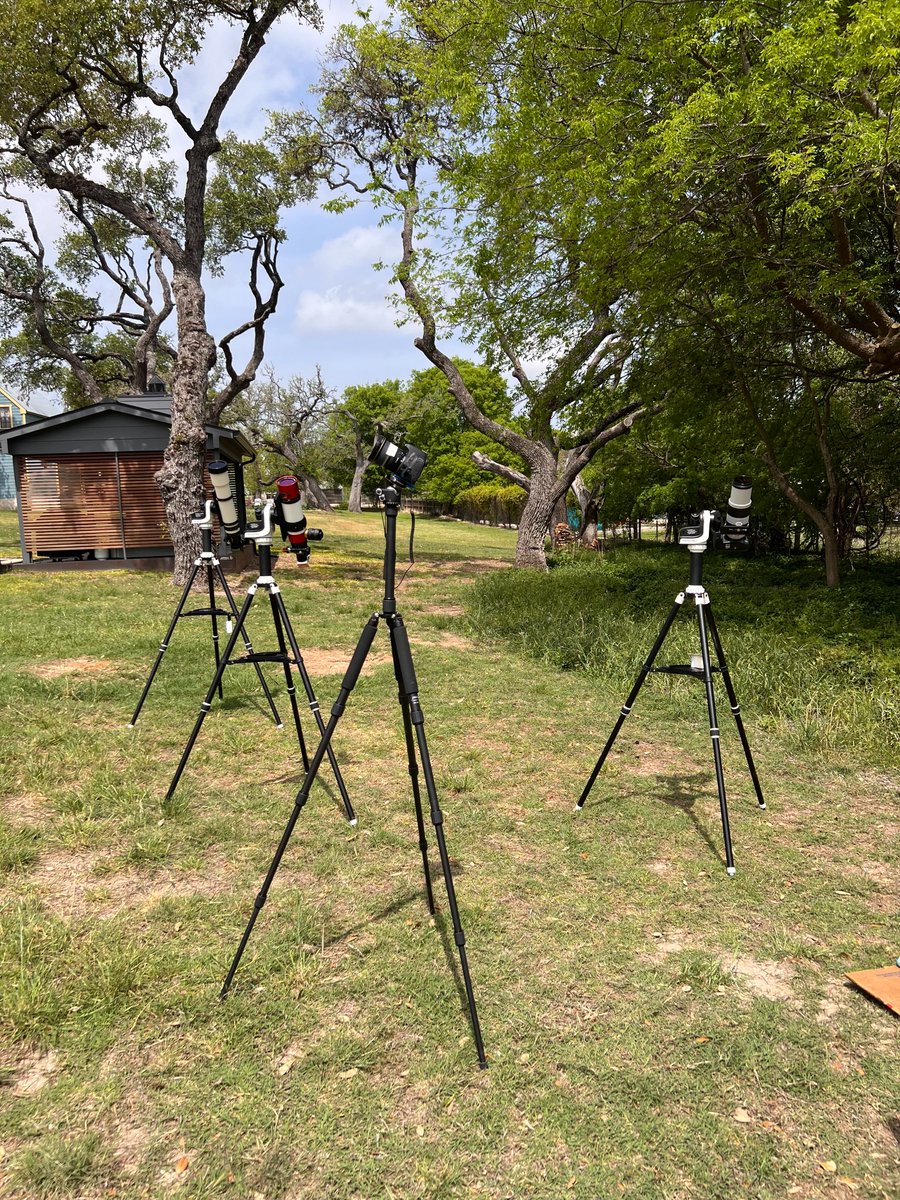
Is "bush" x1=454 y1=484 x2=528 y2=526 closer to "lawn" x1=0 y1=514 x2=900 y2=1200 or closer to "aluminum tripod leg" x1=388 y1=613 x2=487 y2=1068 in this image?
"lawn" x1=0 y1=514 x2=900 y2=1200

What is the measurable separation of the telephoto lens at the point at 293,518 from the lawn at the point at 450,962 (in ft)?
5.99

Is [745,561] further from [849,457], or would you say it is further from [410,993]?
[410,993]

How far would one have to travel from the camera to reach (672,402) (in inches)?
461

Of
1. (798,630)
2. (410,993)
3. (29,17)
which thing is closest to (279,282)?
(29,17)

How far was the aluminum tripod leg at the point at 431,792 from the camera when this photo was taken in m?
2.52

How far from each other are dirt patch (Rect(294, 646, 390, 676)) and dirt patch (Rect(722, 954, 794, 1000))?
18.1ft

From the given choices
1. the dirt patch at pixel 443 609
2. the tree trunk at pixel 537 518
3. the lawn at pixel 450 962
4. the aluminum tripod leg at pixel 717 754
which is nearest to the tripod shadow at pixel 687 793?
the lawn at pixel 450 962

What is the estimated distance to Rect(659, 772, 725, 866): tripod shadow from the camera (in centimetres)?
443

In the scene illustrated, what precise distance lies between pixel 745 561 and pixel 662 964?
1445cm

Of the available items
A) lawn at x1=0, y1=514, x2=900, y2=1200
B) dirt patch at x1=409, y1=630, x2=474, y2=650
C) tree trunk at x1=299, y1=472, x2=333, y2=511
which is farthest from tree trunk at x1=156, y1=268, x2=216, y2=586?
tree trunk at x1=299, y1=472, x2=333, y2=511

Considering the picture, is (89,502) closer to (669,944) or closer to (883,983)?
(669,944)

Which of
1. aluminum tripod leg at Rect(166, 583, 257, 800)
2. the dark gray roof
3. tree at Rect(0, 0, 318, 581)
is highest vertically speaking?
tree at Rect(0, 0, 318, 581)

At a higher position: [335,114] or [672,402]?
[335,114]

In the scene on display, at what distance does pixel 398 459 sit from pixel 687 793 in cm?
341
